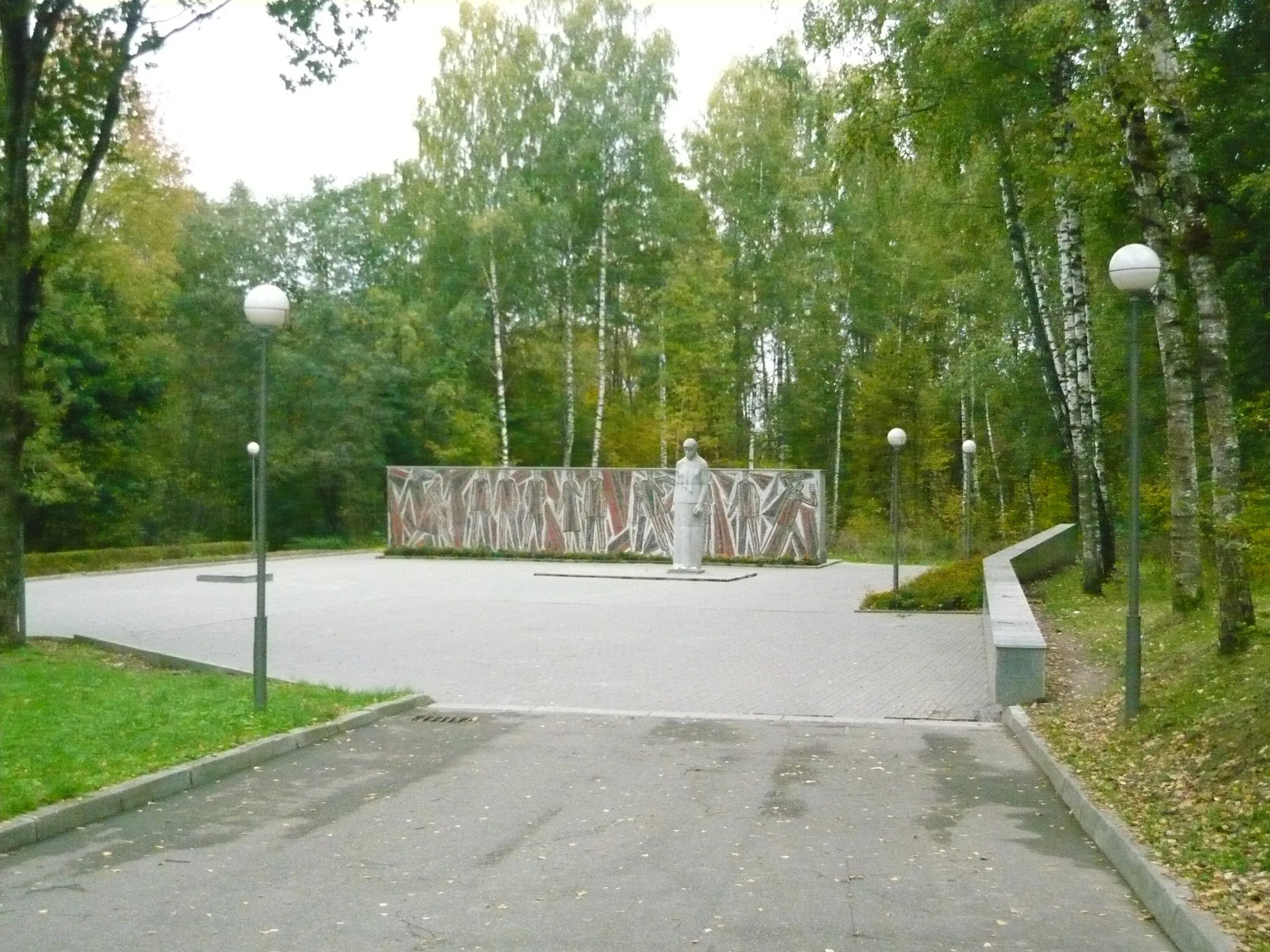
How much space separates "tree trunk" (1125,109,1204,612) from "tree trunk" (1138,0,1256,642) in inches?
18.5

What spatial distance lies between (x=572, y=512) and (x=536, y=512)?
1.05 meters

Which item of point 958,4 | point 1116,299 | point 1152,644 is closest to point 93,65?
point 958,4

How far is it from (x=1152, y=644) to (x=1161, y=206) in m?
3.94

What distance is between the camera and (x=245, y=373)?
42719 mm

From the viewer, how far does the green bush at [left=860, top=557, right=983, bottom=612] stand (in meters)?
20.5

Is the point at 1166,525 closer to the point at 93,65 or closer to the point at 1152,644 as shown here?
the point at 1152,644

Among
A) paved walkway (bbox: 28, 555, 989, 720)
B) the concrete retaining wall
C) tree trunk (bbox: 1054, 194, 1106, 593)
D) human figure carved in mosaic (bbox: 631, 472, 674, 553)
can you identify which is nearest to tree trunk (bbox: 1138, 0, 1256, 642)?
the concrete retaining wall

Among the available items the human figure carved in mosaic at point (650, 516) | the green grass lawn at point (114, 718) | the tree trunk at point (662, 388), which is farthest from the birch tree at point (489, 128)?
the green grass lawn at point (114, 718)

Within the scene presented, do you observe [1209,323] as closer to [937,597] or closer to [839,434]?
[937,597]

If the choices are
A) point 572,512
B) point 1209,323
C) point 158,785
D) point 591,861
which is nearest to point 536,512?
point 572,512

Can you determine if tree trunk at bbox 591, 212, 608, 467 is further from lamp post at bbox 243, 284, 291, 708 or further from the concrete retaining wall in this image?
lamp post at bbox 243, 284, 291, 708

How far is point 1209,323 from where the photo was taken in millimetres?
10508

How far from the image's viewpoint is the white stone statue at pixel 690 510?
29047 mm

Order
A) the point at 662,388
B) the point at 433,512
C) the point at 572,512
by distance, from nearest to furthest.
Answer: the point at 572,512
the point at 433,512
the point at 662,388
